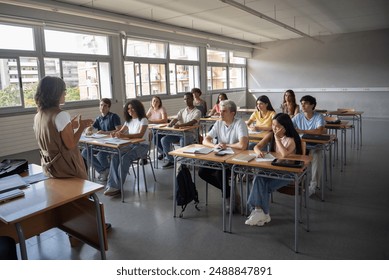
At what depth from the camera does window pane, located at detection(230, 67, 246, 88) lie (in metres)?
12.5

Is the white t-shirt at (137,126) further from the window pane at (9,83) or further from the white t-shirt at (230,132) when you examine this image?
the window pane at (9,83)

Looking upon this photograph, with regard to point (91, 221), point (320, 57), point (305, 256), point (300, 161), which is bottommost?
point (305, 256)

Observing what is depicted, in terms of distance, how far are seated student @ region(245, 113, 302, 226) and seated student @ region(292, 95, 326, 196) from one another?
92cm

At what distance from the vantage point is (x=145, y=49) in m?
8.00

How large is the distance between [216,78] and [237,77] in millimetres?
1961

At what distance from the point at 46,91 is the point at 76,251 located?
1.32 m

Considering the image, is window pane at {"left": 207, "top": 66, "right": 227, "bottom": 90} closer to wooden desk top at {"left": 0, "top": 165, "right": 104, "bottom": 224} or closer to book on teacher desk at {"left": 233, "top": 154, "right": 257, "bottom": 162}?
book on teacher desk at {"left": 233, "top": 154, "right": 257, "bottom": 162}

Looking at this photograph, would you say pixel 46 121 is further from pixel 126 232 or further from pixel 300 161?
pixel 300 161

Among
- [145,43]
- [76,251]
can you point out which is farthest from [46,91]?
[145,43]

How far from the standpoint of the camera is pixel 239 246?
250 cm

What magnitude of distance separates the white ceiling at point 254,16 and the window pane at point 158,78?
1.26m

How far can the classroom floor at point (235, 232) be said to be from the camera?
2.41m

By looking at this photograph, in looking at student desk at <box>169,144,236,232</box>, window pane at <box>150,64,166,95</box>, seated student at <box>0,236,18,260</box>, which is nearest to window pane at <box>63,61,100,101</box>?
window pane at <box>150,64,166,95</box>

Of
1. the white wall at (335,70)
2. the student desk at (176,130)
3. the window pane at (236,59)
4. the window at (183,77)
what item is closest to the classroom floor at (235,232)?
the student desk at (176,130)
